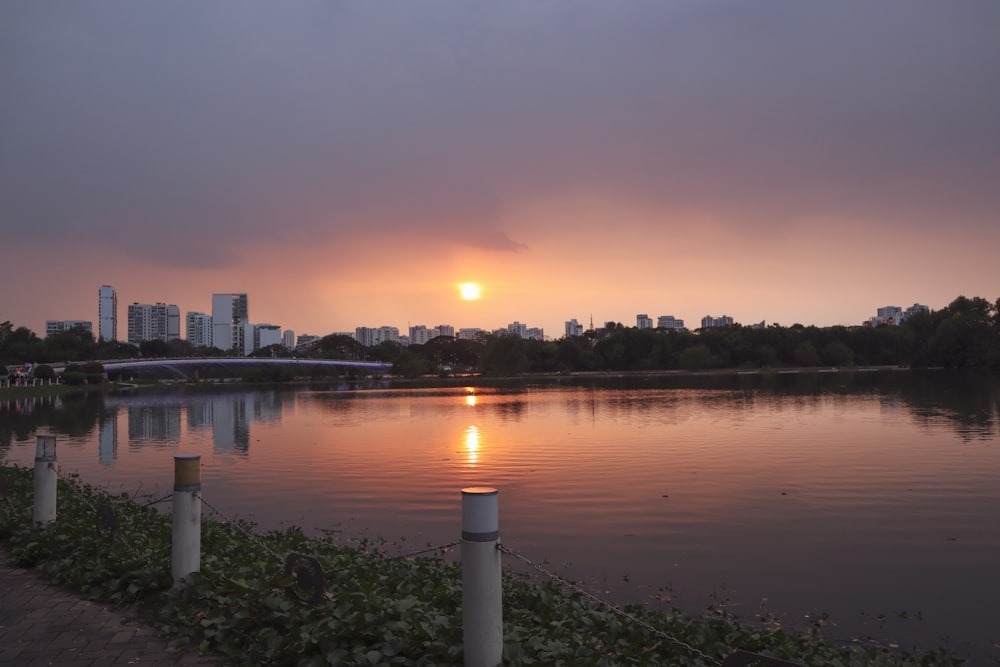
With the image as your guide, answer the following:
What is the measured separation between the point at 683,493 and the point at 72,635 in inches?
484

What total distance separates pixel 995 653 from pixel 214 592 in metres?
7.52

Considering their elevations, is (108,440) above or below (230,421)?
above

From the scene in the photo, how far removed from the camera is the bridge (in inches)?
4807

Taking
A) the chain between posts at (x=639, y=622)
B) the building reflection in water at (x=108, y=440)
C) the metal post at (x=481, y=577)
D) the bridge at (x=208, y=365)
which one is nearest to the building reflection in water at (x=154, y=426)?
the building reflection in water at (x=108, y=440)

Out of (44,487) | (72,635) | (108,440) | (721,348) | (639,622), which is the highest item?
(721,348)

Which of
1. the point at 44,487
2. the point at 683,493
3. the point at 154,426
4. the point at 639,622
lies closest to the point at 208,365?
the point at 154,426

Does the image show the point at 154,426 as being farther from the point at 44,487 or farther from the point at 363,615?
the point at 363,615

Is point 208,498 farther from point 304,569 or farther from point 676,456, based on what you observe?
point 676,456

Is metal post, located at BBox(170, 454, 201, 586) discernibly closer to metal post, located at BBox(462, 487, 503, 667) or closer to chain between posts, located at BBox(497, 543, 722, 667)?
chain between posts, located at BBox(497, 543, 722, 667)

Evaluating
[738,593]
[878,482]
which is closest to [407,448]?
[878,482]

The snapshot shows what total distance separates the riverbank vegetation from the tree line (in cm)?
12985

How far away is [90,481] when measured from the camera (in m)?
18.8

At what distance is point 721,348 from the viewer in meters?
153

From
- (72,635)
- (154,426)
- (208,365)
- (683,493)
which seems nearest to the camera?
(72,635)
